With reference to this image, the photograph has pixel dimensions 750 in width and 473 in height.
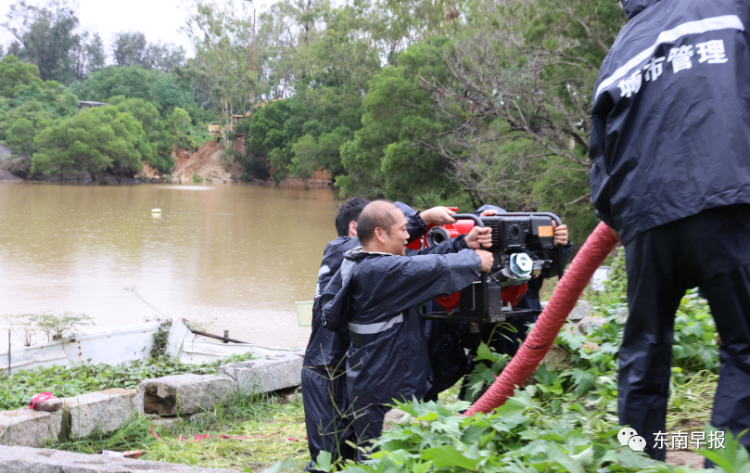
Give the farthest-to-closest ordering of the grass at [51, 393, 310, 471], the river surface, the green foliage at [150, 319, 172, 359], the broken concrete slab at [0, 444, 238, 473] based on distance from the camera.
A: 1. the river surface
2. the green foliage at [150, 319, 172, 359]
3. the grass at [51, 393, 310, 471]
4. the broken concrete slab at [0, 444, 238, 473]

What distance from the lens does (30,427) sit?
376 centimetres

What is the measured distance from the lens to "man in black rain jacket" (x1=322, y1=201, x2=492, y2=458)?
2.75 metres

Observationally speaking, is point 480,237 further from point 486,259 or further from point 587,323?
point 587,323

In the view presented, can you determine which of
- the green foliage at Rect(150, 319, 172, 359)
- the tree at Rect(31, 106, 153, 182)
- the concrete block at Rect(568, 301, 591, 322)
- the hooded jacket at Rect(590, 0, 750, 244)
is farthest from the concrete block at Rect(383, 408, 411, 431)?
the tree at Rect(31, 106, 153, 182)

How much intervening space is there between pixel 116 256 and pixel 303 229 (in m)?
8.07

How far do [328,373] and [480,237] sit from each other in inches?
49.8

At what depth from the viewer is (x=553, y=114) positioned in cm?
1247

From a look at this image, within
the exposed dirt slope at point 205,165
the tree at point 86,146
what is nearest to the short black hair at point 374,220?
the tree at point 86,146

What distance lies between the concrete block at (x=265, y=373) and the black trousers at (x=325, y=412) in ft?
5.33

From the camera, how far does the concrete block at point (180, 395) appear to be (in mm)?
4543

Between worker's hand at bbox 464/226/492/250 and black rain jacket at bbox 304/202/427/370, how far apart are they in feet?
2.03

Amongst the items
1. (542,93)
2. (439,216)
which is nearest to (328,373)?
(439,216)

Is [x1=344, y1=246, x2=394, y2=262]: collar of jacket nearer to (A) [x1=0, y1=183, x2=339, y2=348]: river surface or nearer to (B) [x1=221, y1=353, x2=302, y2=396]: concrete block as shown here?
(B) [x1=221, y1=353, x2=302, y2=396]: concrete block

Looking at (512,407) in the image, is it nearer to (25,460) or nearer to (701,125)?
(701,125)
